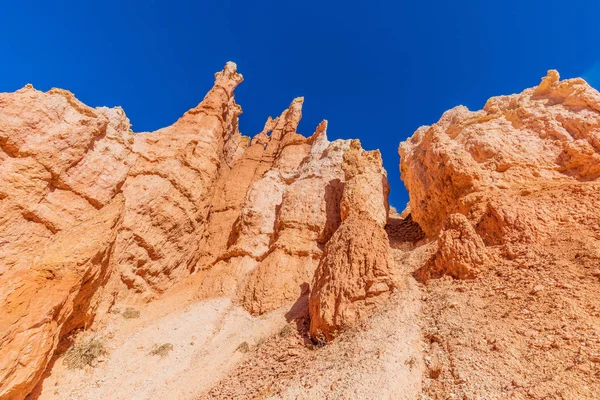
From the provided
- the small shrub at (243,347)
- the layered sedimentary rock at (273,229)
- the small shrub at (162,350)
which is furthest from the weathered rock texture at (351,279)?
the small shrub at (162,350)

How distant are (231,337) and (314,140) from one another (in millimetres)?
22914

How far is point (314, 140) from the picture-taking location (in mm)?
32250

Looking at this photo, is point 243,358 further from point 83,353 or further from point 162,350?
point 83,353

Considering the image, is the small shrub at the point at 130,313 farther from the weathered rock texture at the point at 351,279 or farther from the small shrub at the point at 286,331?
the weathered rock texture at the point at 351,279

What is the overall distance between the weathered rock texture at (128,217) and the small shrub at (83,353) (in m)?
0.96

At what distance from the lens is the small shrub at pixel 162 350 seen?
13.0 meters

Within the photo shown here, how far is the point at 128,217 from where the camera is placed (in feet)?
60.3

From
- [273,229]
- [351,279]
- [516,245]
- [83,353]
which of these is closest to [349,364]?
[351,279]

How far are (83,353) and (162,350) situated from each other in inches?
118

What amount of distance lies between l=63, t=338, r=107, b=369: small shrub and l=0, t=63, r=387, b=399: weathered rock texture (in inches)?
37.6

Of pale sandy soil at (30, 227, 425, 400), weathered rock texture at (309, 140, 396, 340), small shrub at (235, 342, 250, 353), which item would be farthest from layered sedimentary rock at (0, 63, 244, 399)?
weathered rock texture at (309, 140, 396, 340)

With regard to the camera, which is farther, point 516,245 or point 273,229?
point 273,229

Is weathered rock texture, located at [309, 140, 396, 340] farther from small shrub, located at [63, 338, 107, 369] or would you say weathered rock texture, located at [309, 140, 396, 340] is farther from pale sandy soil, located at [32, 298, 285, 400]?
small shrub, located at [63, 338, 107, 369]

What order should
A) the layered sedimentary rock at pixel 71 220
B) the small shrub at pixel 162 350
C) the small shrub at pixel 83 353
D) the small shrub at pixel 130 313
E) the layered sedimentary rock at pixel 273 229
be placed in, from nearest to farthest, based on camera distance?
the layered sedimentary rock at pixel 71 220
the small shrub at pixel 83 353
the small shrub at pixel 162 350
the small shrub at pixel 130 313
the layered sedimentary rock at pixel 273 229
